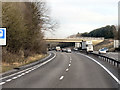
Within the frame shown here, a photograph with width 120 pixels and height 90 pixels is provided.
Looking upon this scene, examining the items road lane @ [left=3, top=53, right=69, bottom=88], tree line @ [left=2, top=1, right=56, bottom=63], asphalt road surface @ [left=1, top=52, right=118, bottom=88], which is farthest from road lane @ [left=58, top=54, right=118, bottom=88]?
tree line @ [left=2, top=1, right=56, bottom=63]

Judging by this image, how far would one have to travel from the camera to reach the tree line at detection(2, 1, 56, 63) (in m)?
28.7

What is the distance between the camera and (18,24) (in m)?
30.0

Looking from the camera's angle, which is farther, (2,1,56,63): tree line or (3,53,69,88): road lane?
(2,1,56,63): tree line

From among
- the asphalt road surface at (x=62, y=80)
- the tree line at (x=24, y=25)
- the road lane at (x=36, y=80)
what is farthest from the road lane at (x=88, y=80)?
the tree line at (x=24, y=25)

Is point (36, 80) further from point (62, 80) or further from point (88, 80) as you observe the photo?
point (88, 80)

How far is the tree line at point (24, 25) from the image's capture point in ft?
94.3

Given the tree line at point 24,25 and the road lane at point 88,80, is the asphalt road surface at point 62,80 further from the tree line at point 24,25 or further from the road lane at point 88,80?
the tree line at point 24,25

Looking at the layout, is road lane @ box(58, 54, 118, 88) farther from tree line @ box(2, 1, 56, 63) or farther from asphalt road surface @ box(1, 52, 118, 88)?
tree line @ box(2, 1, 56, 63)

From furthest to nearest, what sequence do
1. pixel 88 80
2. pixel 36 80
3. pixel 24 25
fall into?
pixel 24 25
pixel 88 80
pixel 36 80

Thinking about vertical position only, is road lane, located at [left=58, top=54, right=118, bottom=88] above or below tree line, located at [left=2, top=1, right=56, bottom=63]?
below

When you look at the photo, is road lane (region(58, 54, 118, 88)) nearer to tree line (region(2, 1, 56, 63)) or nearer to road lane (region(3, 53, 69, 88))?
road lane (region(3, 53, 69, 88))

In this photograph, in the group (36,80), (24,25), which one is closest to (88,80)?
(36,80)

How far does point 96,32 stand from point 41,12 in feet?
385

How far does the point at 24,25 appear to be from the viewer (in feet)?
118
